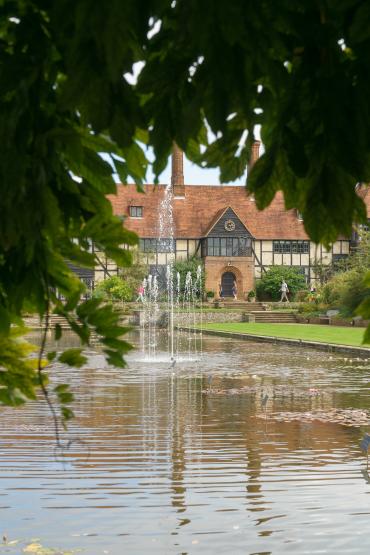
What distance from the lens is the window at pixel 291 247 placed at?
2325 inches

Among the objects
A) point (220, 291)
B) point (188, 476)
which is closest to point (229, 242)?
point (220, 291)

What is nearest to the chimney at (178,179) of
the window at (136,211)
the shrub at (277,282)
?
the window at (136,211)

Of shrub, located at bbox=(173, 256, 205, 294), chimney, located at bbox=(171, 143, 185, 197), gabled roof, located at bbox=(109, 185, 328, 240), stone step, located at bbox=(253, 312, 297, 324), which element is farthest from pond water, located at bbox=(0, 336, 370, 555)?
chimney, located at bbox=(171, 143, 185, 197)

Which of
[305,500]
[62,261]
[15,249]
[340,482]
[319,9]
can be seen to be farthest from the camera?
[340,482]

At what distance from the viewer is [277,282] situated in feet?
183

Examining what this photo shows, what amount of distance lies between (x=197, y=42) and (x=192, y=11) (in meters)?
0.06

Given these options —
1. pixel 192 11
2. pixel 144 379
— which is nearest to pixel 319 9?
pixel 192 11

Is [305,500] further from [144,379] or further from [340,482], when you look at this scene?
[144,379]

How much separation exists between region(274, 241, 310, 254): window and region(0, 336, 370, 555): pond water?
4490cm

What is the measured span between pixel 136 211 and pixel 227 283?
8.62 meters

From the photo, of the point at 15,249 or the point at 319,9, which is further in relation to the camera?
the point at 15,249

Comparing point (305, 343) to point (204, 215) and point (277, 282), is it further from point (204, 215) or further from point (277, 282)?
point (204, 215)

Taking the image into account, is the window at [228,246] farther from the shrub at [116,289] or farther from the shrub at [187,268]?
the shrub at [116,289]

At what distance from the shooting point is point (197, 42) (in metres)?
1.43
